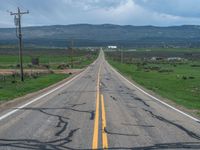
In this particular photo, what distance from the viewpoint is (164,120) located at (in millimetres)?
15250

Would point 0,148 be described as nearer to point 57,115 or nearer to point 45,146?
point 45,146

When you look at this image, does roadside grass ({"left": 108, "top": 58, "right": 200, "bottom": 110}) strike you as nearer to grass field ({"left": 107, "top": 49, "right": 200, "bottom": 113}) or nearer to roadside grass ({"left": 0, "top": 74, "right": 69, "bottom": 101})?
grass field ({"left": 107, "top": 49, "right": 200, "bottom": 113})

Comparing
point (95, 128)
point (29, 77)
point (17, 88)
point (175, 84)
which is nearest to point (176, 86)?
point (175, 84)

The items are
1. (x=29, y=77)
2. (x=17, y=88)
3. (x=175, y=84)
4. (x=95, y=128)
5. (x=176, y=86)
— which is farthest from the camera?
(x=29, y=77)

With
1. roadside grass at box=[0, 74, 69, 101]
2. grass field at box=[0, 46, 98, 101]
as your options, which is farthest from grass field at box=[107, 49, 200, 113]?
grass field at box=[0, 46, 98, 101]

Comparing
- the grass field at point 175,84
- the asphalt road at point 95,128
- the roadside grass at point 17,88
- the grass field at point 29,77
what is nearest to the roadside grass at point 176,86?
the grass field at point 175,84

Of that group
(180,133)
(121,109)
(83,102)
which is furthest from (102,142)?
(83,102)

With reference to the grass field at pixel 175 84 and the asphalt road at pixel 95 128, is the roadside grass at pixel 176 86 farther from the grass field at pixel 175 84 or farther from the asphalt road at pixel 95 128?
the asphalt road at pixel 95 128

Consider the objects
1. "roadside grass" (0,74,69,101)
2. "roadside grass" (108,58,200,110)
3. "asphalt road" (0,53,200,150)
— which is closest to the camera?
"asphalt road" (0,53,200,150)

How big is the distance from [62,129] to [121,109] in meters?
6.38

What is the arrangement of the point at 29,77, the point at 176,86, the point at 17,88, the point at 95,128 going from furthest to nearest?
the point at 29,77, the point at 176,86, the point at 17,88, the point at 95,128

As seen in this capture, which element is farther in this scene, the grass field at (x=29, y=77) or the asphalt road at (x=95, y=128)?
the grass field at (x=29, y=77)

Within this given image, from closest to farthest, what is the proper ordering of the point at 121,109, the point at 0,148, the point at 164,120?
the point at 0,148 < the point at 164,120 < the point at 121,109

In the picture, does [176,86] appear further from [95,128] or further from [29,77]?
[95,128]
